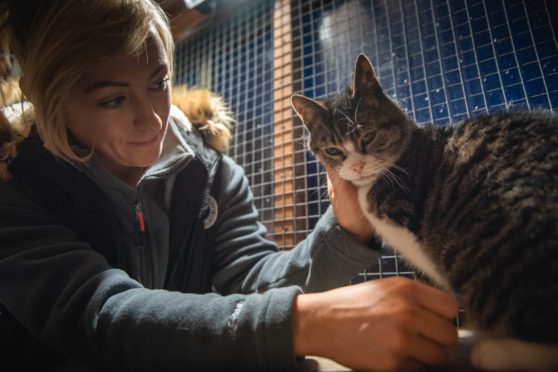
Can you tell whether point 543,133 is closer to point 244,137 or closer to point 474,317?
point 474,317

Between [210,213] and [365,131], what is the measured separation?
586 millimetres

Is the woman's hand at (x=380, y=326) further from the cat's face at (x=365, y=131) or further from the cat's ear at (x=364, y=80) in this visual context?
the cat's ear at (x=364, y=80)

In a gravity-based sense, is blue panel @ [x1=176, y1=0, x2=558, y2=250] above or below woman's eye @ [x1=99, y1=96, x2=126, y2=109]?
above

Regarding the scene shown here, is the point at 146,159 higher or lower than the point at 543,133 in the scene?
higher

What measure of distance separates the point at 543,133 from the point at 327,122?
1.61 ft

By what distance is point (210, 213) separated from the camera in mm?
1134

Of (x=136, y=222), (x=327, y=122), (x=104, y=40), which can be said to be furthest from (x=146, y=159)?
(x=327, y=122)

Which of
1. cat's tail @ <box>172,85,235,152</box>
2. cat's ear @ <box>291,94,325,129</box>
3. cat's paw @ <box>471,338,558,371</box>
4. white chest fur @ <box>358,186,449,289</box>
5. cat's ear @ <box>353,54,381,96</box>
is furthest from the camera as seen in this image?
cat's tail @ <box>172,85,235,152</box>

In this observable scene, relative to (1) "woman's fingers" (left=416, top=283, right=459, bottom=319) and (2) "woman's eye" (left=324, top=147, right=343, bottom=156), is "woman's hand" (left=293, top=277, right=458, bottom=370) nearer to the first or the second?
(1) "woman's fingers" (left=416, top=283, right=459, bottom=319)

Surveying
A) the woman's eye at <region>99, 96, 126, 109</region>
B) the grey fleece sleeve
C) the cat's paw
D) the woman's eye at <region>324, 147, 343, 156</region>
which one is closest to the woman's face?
the woman's eye at <region>99, 96, 126, 109</region>

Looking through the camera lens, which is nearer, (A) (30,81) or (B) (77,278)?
(B) (77,278)

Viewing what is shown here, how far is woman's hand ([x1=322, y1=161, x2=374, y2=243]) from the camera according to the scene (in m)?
0.91

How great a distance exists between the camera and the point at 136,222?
3.20 feet

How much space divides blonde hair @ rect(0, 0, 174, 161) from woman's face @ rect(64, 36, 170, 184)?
0.03 metres
